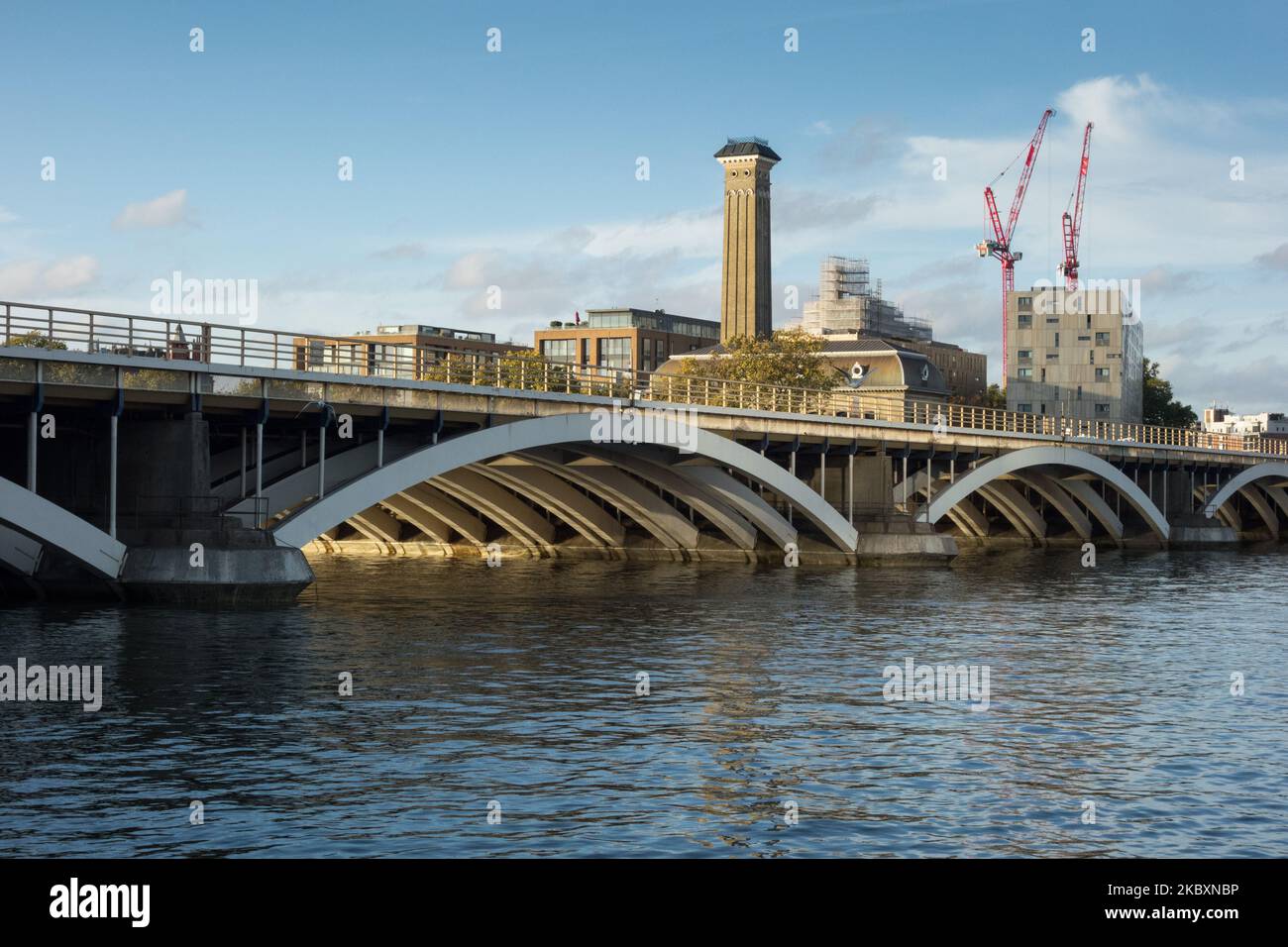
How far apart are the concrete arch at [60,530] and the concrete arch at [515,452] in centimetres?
489

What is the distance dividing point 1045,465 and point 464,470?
121 ft

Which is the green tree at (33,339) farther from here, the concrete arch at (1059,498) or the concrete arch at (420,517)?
the concrete arch at (1059,498)

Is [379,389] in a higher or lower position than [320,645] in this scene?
higher

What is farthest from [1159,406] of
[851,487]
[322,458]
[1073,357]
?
[322,458]

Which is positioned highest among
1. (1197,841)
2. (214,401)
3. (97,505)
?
(214,401)

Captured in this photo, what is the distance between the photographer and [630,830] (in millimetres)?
20297

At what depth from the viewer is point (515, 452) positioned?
203 ft

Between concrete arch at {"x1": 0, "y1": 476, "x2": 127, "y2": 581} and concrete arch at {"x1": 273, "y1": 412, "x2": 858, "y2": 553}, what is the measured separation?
4891mm

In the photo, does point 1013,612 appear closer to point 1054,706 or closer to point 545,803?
point 1054,706

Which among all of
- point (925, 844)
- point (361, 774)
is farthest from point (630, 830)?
point (361, 774)

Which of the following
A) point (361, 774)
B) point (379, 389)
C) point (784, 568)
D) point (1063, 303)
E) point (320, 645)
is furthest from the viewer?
point (1063, 303)

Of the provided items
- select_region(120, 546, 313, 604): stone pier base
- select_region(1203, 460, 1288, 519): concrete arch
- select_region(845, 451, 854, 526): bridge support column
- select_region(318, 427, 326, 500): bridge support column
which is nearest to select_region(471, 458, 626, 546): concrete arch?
select_region(845, 451, 854, 526): bridge support column

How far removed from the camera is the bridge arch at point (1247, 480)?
4715 inches

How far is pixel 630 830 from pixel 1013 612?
36.3m
